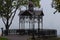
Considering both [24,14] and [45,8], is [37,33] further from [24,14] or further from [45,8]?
[45,8]

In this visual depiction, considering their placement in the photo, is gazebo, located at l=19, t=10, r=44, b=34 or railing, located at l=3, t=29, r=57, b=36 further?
railing, located at l=3, t=29, r=57, b=36

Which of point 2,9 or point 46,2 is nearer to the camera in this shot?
point 2,9

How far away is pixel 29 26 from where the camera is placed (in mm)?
41344

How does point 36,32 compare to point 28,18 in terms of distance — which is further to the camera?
point 28,18

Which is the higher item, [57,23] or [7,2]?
[7,2]

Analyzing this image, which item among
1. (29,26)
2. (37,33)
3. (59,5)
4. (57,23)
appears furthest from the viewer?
(57,23)

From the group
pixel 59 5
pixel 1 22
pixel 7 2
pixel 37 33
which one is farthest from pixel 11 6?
pixel 59 5

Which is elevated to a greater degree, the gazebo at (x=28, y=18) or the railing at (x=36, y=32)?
the gazebo at (x=28, y=18)

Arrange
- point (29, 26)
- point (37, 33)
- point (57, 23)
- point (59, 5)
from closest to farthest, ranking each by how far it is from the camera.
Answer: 1. point (59, 5)
2. point (37, 33)
3. point (29, 26)
4. point (57, 23)

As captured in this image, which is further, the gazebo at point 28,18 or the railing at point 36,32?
the railing at point 36,32

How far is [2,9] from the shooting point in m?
36.4

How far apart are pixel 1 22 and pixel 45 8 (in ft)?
24.0

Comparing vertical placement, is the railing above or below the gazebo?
below

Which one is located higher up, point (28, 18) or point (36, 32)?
point (28, 18)
